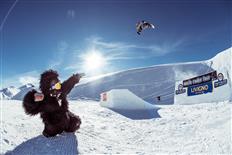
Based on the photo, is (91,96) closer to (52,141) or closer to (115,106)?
(115,106)

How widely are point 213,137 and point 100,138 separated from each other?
11.8 feet

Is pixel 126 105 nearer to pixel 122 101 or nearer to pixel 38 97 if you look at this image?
pixel 122 101

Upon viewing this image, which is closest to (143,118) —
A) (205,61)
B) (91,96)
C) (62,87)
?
(62,87)

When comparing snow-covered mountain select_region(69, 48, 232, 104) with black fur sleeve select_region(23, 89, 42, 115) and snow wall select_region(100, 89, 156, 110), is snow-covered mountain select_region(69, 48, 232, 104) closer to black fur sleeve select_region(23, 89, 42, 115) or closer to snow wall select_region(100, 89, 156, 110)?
snow wall select_region(100, 89, 156, 110)

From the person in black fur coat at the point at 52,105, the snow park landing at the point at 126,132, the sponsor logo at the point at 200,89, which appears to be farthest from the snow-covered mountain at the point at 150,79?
the person in black fur coat at the point at 52,105

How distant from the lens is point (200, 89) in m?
22.2

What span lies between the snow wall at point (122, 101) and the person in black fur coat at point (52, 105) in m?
8.81

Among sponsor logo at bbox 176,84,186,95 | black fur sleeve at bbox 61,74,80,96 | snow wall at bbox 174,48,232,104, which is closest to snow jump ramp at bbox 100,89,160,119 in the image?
snow wall at bbox 174,48,232,104

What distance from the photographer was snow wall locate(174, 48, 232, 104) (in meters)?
20.0

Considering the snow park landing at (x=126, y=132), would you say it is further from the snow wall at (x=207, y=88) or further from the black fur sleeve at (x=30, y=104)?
the black fur sleeve at (x=30, y=104)

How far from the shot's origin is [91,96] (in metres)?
91.5

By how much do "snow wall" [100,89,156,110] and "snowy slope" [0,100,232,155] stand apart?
512cm

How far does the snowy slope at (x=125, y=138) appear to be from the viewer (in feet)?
22.3

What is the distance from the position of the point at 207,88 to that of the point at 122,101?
8057mm
